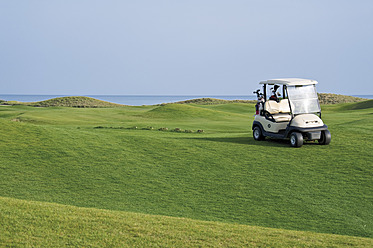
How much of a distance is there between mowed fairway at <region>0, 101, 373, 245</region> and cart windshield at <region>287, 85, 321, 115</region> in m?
1.58

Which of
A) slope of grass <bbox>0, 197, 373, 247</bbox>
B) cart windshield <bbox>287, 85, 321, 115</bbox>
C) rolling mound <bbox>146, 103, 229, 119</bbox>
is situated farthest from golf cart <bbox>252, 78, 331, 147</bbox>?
rolling mound <bbox>146, 103, 229, 119</bbox>

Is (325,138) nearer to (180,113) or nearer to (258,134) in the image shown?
(258,134)

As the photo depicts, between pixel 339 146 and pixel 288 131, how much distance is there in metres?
2.20

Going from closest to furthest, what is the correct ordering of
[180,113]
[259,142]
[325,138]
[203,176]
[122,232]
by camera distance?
[122,232], [203,176], [325,138], [259,142], [180,113]

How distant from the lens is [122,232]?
7270 millimetres

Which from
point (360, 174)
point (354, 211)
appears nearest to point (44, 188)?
point (354, 211)

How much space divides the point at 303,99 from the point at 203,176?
6.03m

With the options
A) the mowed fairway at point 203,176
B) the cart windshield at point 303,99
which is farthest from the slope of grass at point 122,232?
the cart windshield at point 303,99

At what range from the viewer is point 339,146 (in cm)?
1630

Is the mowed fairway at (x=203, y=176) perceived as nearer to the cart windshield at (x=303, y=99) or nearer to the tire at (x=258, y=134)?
the tire at (x=258, y=134)

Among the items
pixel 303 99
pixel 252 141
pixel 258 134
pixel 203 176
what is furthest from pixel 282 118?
pixel 203 176

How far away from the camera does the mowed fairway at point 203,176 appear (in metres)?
10.4

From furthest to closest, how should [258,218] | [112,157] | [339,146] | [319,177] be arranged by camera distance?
[339,146], [112,157], [319,177], [258,218]

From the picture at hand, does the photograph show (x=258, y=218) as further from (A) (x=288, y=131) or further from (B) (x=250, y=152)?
(A) (x=288, y=131)
